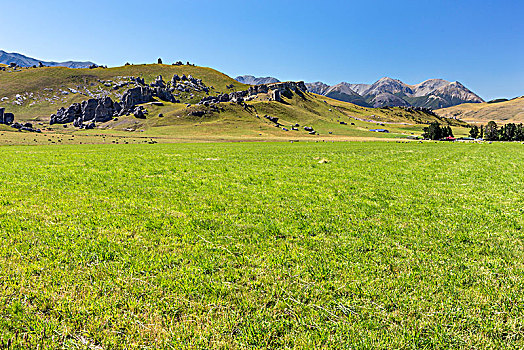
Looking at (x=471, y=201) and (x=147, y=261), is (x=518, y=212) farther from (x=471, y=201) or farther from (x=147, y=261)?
(x=147, y=261)

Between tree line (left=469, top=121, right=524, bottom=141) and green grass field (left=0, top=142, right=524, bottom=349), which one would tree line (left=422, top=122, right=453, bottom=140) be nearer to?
tree line (left=469, top=121, right=524, bottom=141)

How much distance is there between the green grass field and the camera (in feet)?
14.3

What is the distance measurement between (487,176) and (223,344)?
24380 millimetres

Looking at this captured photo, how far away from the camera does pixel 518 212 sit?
10.9m

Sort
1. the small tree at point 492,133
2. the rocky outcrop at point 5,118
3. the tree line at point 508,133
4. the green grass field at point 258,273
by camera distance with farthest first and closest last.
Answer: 1. the small tree at point 492,133
2. the rocky outcrop at point 5,118
3. the tree line at point 508,133
4. the green grass field at point 258,273

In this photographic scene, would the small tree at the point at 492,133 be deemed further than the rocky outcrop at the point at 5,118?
Yes

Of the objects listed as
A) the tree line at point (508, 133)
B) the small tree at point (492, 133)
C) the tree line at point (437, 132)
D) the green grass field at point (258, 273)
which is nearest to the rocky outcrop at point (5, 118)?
the green grass field at point (258, 273)

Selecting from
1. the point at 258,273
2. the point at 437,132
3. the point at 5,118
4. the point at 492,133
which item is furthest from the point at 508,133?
the point at 5,118

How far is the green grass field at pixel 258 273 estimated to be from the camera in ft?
14.3

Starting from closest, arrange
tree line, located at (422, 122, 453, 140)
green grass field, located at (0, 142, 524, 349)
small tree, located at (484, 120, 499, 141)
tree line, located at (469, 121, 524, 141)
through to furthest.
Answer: green grass field, located at (0, 142, 524, 349) < tree line, located at (469, 121, 524, 141) < small tree, located at (484, 120, 499, 141) < tree line, located at (422, 122, 453, 140)

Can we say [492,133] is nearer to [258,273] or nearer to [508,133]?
[508,133]

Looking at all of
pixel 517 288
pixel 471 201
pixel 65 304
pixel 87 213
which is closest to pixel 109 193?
pixel 87 213

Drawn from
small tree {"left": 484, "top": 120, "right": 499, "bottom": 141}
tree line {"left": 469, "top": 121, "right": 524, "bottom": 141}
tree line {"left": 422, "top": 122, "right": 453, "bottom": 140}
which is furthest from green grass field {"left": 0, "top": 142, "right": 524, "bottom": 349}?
A: small tree {"left": 484, "top": 120, "right": 499, "bottom": 141}

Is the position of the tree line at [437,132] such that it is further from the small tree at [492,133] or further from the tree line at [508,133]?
the tree line at [508,133]
